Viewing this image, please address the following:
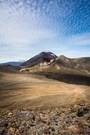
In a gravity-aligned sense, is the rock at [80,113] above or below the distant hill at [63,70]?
below

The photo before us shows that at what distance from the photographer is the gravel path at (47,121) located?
35.7 ft

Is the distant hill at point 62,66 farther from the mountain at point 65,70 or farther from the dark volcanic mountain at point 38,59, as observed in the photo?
the dark volcanic mountain at point 38,59

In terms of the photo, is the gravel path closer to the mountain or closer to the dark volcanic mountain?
the mountain

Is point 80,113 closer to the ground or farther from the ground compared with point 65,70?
closer to the ground

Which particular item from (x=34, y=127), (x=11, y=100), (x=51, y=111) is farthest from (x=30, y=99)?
(x=34, y=127)

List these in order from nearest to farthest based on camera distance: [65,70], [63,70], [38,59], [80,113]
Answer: [80,113] → [63,70] → [65,70] → [38,59]

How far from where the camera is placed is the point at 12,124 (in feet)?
39.3

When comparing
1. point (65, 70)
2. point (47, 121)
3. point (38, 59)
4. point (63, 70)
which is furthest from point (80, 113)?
point (38, 59)

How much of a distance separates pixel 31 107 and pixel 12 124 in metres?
3.49

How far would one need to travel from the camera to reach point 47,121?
40.0 feet

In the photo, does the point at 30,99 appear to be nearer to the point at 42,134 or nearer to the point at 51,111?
the point at 51,111

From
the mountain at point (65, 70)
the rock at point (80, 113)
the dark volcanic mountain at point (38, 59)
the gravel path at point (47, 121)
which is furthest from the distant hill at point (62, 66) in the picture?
the rock at point (80, 113)

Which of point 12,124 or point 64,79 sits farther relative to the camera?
point 64,79

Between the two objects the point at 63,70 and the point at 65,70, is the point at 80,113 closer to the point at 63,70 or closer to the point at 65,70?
the point at 63,70
